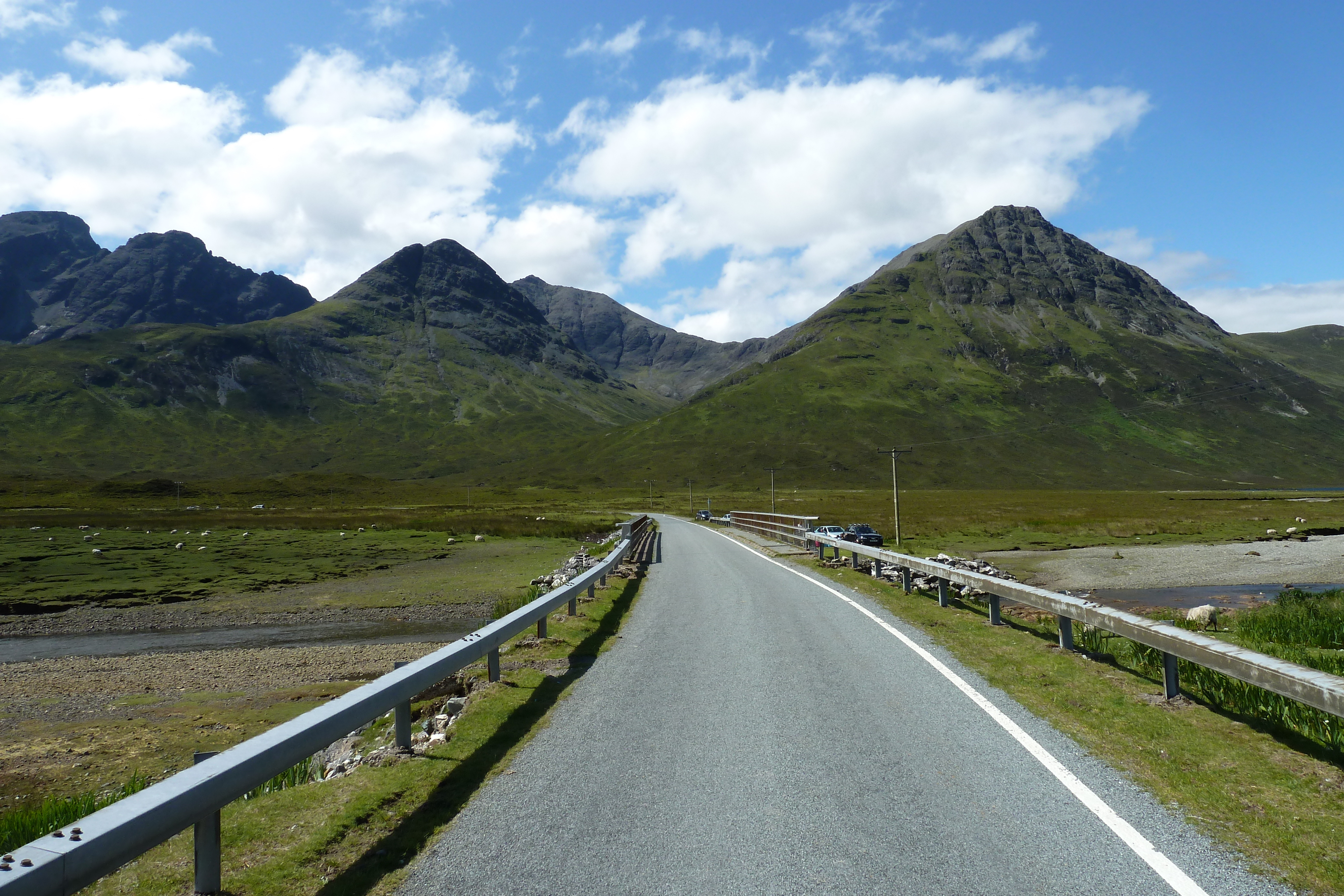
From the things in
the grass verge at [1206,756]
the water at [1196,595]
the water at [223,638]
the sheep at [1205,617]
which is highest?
the grass verge at [1206,756]

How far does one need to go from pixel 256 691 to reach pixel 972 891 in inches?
571

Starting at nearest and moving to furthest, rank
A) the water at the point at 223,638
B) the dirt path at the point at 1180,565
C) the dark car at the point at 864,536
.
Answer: the water at the point at 223,638 < the dirt path at the point at 1180,565 < the dark car at the point at 864,536

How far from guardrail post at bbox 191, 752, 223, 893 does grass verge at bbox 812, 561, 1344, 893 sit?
5556 mm

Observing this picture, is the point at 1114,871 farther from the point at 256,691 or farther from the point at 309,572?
the point at 309,572

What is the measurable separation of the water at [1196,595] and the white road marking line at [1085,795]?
605 inches

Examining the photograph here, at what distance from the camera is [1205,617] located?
15828mm

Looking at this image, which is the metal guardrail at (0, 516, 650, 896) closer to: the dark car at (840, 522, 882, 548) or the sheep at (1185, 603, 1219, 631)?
the sheep at (1185, 603, 1219, 631)

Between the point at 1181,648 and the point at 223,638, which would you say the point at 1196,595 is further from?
the point at 223,638

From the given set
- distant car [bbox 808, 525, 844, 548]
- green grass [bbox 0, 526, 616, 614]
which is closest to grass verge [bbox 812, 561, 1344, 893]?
distant car [bbox 808, 525, 844, 548]

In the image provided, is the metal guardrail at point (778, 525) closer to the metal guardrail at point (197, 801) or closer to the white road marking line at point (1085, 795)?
the white road marking line at point (1085, 795)

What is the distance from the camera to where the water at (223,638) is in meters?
19.5

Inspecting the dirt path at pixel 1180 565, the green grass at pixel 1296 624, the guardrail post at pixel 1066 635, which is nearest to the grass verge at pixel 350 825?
the guardrail post at pixel 1066 635

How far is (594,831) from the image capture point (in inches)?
180

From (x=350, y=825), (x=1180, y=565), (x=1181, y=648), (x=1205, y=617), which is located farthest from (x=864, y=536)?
(x=350, y=825)
